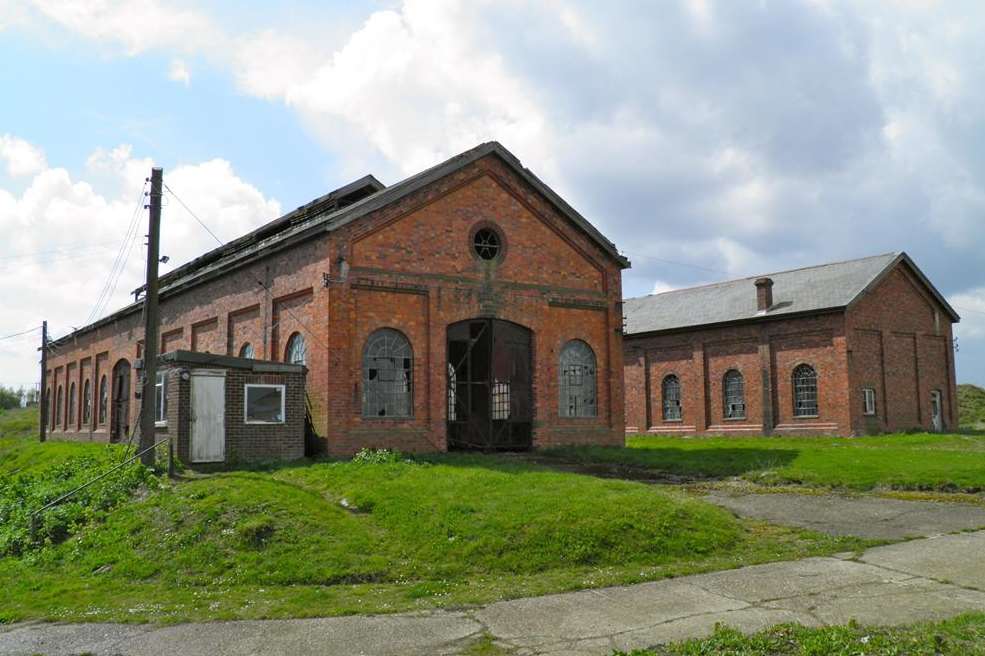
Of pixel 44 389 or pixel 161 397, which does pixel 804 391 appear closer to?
pixel 161 397

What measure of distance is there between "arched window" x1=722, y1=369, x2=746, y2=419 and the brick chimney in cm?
301

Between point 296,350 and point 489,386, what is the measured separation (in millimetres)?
5265

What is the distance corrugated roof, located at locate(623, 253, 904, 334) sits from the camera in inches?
1315

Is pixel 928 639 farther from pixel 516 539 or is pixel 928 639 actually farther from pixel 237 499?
pixel 237 499

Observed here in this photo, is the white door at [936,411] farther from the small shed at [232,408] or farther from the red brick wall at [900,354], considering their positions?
the small shed at [232,408]

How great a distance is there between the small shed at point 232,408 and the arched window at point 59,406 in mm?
30300

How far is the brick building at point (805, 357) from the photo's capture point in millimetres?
32500

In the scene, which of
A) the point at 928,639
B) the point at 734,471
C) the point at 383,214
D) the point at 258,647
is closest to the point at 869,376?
the point at 734,471

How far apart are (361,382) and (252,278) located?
20.4ft

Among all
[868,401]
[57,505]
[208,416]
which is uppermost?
[868,401]

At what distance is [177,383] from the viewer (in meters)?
17.8

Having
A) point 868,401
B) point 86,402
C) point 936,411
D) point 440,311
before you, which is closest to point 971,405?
point 936,411

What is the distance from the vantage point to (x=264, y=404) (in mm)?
18750

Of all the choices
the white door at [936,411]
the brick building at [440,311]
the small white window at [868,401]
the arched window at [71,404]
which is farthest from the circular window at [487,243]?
the arched window at [71,404]
